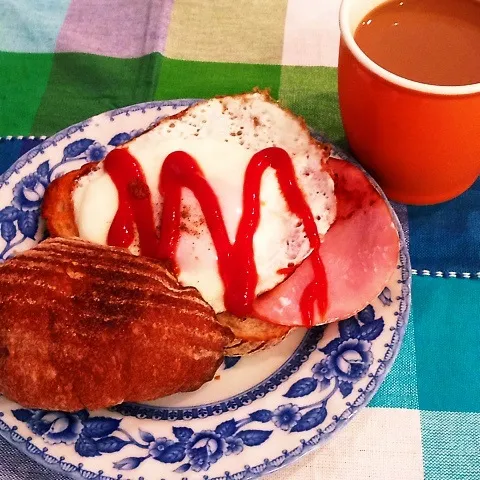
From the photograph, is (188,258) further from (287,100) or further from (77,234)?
(287,100)

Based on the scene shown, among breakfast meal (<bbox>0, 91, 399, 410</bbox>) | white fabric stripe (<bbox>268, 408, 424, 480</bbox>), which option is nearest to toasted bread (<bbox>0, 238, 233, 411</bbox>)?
breakfast meal (<bbox>0, 91, 399, 410</bbox>)

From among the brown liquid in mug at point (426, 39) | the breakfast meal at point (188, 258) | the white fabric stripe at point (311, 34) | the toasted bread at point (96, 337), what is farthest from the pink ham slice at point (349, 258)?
the white fabric stripe at point (311, 34)

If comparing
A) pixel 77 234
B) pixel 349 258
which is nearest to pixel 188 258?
pixel 77 234

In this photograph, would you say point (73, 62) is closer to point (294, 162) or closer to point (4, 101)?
point (4, 101)

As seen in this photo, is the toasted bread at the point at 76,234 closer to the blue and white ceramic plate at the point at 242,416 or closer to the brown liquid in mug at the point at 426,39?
the blue and white ceramic plate at the point at 242,416

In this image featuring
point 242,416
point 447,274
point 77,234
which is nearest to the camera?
point 242,416

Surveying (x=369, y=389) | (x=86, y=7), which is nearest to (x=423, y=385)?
(x=369, y=389)
